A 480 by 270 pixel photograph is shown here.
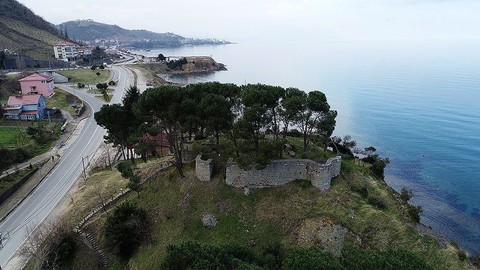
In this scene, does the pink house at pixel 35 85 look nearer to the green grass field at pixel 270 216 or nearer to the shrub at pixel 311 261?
A: the green grass field at pixel 270 216

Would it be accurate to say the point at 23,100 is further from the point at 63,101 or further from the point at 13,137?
the point at 13,137

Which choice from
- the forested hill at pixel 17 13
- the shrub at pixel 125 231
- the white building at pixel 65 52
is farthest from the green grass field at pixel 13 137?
the forested hill at pixel 17 13

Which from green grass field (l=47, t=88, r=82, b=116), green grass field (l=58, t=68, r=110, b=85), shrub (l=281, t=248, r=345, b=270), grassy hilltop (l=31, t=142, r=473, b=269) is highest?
shrub (l=281, t=248, r=345, b=270)

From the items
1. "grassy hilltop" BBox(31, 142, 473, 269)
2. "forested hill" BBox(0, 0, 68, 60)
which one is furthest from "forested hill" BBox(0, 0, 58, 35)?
"grassy hilltop" BBox(31, 142, 473, 269)

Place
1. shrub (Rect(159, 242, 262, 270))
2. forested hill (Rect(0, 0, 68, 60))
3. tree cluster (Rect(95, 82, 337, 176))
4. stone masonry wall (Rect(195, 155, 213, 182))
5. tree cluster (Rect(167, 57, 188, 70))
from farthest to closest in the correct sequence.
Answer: tree cluster (Rect(167, 57, 188, 70)), forested hill (Rect(0, 0, 68, 60)), stone masonry wall (Rect(195, 155, 213, 182)), tree cluster (Rect(95, 82, 337, 176)), shrub (Rect(159, 242, 262, 270))

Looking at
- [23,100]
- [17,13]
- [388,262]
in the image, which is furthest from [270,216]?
[17,13]

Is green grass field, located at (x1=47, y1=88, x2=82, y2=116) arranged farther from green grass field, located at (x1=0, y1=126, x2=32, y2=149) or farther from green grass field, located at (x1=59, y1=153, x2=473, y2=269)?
green grass field, located at (x1=59, y1=153, x2=473, y2=269)

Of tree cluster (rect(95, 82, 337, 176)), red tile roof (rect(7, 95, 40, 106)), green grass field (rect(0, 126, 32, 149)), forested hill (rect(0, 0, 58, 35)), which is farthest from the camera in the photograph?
forested hill (rect(0, 0, 58, 35))

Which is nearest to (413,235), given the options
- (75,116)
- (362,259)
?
(362,259)
